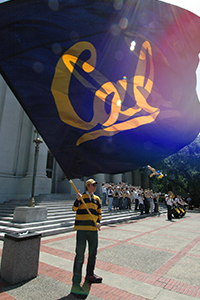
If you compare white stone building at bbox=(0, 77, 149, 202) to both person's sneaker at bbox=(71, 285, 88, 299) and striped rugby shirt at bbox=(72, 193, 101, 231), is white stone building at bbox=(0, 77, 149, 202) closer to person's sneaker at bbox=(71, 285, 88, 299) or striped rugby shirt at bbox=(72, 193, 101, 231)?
striped rugby shirt at bbox=(72, 193, 101, 231)

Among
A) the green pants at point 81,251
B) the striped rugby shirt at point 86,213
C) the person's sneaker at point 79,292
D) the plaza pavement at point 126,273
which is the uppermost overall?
the striped rugby shirt at point 86,213

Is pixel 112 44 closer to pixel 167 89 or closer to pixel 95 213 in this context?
pixel 167 89

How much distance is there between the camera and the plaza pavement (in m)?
3.05

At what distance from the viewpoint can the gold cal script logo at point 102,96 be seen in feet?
11.7

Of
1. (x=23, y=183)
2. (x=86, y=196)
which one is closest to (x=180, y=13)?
(x=86, y=196)

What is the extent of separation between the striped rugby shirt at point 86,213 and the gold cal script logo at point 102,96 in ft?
3.73

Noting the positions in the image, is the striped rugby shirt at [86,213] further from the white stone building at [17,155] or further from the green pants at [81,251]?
the white stone building at [17,155]

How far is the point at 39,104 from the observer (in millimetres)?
3480

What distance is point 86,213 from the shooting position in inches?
132

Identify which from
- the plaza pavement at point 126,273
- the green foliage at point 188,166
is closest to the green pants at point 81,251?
the plaza pavement at point 126,273

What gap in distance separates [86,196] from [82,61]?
105 inches

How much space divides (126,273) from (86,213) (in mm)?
1750

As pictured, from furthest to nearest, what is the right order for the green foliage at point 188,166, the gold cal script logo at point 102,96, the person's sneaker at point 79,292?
the green foliage at point 188,166
the gold cal script logo at point 102,96
the person's sneaker at point 79,292

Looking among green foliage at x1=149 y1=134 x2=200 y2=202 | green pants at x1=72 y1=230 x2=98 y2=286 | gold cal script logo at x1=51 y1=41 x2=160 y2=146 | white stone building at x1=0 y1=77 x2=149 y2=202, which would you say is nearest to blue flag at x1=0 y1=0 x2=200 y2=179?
gold cal script logo at x1=51 y1=41 x2=160 y2=146
